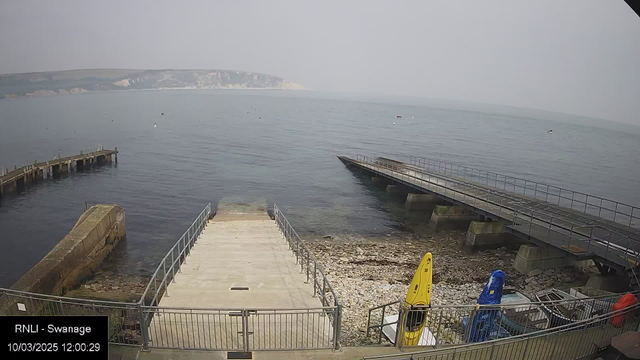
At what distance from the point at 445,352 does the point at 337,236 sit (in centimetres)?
2107

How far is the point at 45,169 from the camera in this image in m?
44.3

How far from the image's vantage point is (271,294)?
11.8 meters

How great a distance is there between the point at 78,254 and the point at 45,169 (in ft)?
102

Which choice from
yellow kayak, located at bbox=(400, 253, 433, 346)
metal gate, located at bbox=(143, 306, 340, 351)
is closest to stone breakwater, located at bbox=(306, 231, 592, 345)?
metal gate, located at bbox=(143, 306, 340, 351)

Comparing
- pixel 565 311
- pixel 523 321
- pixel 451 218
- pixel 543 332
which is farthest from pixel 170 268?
pixel 451 218

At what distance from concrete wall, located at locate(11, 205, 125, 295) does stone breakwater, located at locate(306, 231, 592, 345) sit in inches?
500

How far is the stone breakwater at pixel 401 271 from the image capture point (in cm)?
1720

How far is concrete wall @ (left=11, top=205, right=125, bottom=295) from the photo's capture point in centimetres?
1692

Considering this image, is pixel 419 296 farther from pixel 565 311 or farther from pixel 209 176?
pixel 209 176

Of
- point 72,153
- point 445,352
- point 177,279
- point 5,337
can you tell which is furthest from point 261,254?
point 72,153

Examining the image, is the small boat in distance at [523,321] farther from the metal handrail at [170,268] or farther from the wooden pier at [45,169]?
the wooden pier at [45,169]

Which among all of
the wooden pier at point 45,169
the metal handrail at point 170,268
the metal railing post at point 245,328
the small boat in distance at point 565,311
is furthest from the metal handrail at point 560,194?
the wooden pier at point 45,169

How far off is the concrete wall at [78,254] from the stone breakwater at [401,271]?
12.7 m

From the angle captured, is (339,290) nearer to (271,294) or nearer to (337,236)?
(271,294)
